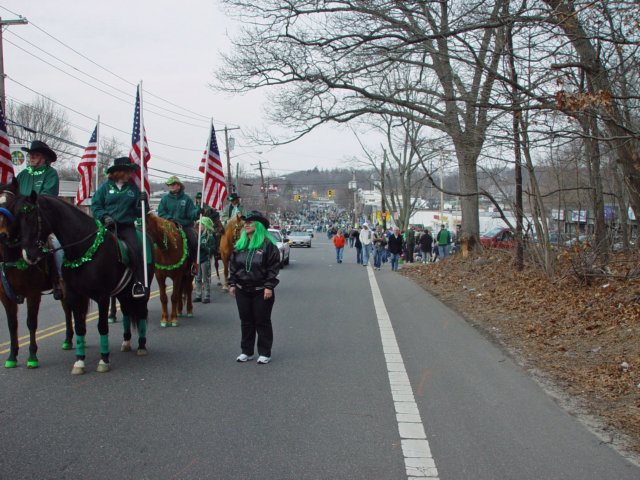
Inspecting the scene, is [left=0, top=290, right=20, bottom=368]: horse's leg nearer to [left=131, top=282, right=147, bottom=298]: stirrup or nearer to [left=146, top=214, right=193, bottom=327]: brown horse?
[left=131, top=282, right=147, bottom=298]: stirrup

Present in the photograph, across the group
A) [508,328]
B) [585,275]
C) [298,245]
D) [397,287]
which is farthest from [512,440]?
[298,245]

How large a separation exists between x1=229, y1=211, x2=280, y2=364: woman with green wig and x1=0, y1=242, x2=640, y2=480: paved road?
416mm

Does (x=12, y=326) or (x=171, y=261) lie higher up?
(x=171, y=261)

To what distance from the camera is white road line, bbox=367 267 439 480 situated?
4840mm

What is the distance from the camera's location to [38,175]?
8070 millimetres

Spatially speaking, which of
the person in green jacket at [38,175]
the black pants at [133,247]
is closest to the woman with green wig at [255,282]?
the black pants at [133,247]

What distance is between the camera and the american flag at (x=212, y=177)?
1414 centimetres

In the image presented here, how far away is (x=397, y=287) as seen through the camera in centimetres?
2022

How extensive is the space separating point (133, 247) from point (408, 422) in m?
Answer: 4.50

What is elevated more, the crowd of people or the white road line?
the crowd of people

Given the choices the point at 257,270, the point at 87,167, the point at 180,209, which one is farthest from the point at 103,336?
the point at 87,167

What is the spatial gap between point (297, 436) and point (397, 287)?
1496 cm

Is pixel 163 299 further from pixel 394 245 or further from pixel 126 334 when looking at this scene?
pixel 394 245

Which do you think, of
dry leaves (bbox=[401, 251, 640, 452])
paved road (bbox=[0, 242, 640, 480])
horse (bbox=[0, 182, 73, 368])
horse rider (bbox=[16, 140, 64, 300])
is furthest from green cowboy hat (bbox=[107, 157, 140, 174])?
dry leaves (bbox=[401, 251, 640, 452])
